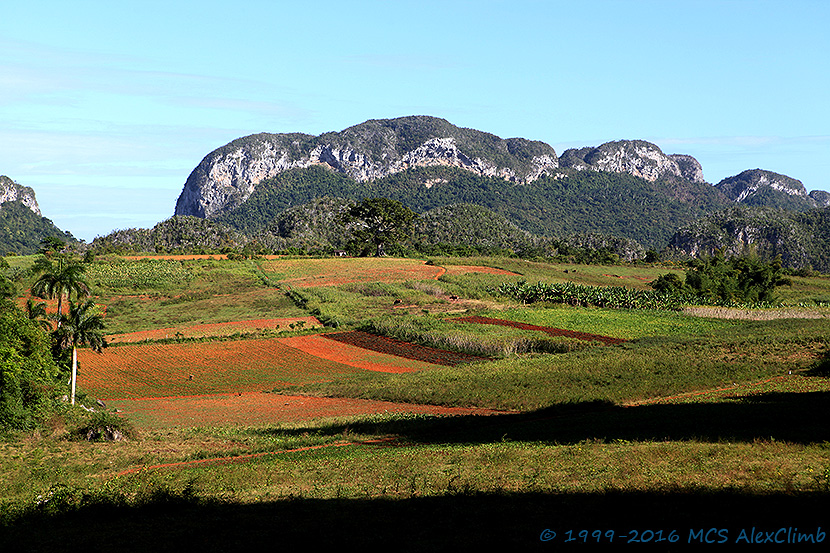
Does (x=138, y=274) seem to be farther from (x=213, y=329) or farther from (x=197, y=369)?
(x=197, y=369)

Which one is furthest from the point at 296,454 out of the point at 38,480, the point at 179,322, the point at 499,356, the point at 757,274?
the point at 757,274

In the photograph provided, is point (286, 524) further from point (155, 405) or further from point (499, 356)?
point (499, 356)

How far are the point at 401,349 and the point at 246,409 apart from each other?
78.1 ft

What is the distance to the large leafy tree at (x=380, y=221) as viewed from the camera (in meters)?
156

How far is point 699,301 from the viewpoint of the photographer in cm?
10006

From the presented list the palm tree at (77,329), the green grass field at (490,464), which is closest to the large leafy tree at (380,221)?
the green grass field at (490,464)

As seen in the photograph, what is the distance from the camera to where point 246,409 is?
151 ft

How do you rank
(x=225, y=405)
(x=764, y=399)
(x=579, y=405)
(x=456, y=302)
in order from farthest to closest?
(x=456, y=302) → (x=225, y=405) → (x=579, y=405) → (x=764, y=399)

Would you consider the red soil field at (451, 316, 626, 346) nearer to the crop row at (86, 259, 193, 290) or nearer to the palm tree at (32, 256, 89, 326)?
the palm tree at (32, 256, 89, 326)

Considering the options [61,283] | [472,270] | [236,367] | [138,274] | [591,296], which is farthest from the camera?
[472,270]

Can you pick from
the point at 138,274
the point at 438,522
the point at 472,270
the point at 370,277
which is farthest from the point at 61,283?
the point at 472,270

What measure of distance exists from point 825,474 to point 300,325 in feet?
218

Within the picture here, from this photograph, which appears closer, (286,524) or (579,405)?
(286,524)

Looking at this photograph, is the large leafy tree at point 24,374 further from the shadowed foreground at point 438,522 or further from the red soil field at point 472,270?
the red soil field at point 472,270
